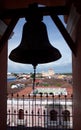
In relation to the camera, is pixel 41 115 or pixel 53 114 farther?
pixel 53 114

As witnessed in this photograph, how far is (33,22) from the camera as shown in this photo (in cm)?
282

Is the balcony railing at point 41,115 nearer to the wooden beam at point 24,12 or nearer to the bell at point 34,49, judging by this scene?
the wooden beam at point 24,12

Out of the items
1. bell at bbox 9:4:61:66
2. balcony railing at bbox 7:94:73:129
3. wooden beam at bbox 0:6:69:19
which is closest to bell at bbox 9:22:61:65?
bell at bbox 9:4:61:66

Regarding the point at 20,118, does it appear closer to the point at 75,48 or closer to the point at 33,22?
the point at 75,48

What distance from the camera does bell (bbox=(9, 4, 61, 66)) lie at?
279 cm

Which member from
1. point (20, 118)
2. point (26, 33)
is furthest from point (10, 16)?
point (20, 118)

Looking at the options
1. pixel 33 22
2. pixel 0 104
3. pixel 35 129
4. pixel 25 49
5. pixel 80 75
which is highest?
pixel 33 22

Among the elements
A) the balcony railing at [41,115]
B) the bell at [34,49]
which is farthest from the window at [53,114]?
the bell at [34,49]

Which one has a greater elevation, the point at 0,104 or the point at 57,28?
the point at 57,28

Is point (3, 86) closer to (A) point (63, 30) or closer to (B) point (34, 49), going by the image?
(A) point (63, 30)

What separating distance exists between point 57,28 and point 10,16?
586mm

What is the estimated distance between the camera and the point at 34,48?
279cm

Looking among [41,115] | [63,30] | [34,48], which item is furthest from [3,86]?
[41,115]

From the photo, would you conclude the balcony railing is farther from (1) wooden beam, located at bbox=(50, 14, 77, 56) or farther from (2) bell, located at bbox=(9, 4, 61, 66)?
(2) bell, located at bbox=(9, 4, 61, 66)
